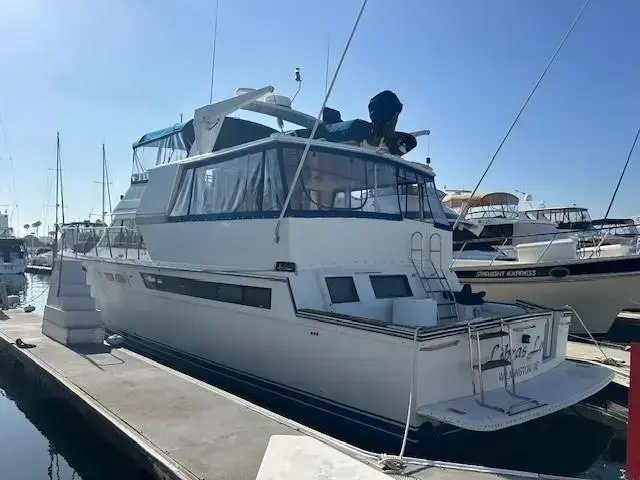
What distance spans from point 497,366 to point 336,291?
6.61 feet

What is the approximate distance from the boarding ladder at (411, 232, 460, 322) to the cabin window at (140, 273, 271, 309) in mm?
2257

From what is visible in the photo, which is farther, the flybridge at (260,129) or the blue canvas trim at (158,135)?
the blue canvas trim at (158,135)

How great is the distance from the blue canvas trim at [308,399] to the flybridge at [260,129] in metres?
3.13

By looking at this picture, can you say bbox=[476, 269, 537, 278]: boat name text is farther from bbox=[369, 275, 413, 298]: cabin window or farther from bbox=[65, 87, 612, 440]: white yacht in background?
bbox=[369, 275, 413, 298]: cabin window

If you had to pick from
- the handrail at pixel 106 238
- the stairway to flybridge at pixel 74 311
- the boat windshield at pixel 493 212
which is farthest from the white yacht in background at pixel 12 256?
the stairway to flybridge at pixel 74 311

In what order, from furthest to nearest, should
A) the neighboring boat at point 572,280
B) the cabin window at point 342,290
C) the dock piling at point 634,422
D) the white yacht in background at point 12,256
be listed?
1. the white yacht in background at point 12,256
2. the neighboring boat at point 572,280
3. the cabin window at point 342,290
4. the dock piling at point 634,422

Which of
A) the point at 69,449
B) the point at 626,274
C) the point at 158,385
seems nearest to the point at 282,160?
the point at 158,385

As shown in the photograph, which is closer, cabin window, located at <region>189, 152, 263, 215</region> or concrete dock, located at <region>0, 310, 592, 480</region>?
concrete dock, located at <region>0, 310, 592, 480</region>

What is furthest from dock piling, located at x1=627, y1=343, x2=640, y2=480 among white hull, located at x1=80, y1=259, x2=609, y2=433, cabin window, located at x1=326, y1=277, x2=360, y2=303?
cabin window, located at x1=326, y1=277, x2=360, y2=303

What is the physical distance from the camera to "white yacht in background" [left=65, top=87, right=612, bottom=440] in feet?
17.0

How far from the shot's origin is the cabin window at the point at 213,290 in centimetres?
654

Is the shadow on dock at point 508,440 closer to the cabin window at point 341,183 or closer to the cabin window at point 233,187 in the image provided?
the cabin window at point 233,187

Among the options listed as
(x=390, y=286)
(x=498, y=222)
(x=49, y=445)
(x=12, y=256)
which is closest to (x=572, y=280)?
(x=390, y=286)

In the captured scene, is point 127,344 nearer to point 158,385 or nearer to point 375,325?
point 158,385
